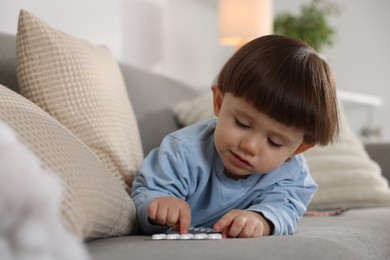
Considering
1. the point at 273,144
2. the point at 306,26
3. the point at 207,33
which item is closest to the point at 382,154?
the point at 273,144

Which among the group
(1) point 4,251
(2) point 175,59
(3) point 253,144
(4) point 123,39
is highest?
(1) point 4,251

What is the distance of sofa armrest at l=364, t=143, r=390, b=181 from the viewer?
2348mm

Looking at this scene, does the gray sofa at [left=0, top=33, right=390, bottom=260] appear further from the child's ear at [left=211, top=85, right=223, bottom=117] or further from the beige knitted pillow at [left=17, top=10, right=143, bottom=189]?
the child's ear at [left=211, top=85, right=223, bottom=117]

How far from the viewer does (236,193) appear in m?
1.40

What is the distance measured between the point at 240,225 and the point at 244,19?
2110 mm

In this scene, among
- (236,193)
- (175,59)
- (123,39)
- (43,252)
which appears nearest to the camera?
(43,252)

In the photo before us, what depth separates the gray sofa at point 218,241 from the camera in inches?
35.1

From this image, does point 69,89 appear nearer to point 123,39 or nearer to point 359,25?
point 123,39

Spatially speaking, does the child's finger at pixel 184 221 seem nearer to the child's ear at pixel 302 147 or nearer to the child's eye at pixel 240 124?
the child's eye at pixel 240 124

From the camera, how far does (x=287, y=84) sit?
1278mm

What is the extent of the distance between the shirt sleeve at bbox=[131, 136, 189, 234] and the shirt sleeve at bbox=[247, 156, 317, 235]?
16 cm

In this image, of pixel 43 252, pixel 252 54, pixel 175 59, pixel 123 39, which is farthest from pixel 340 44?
pixel 43 252

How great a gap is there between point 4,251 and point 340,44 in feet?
13.2

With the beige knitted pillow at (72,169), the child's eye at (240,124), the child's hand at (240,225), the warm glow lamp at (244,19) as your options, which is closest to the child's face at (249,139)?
the child's eye at (240,124)
